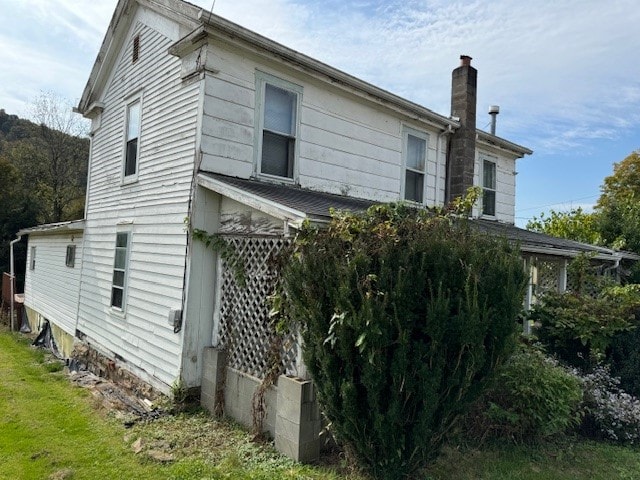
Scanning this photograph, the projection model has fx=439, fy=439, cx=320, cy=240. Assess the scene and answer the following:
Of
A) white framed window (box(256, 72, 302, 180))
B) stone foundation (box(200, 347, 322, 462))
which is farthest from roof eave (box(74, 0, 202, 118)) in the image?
stone foundation (box(200, 347, 322, 462))

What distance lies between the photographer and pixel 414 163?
32.8 feet

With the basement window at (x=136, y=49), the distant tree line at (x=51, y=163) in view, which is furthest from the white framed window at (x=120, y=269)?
the distant tree line at (x=51, y=163)

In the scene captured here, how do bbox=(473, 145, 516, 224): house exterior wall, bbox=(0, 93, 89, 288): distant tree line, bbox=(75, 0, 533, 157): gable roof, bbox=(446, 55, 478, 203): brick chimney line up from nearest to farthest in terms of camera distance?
1. bbox=(75, 0, 533, 157): gable roof
2. bbox=(446, 55, 478, 203): brick chimney
3. bbox=(473, 145, 516, 224): house exterior wall
4. bbox=(0, 93, 89, 288): distant tree line

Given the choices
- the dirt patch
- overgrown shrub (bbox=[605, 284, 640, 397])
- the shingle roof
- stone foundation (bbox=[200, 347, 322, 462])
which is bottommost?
the dirt patch

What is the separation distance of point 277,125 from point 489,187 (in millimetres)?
7112

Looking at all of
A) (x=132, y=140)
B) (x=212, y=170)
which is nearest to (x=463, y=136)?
(x=212, y=170)

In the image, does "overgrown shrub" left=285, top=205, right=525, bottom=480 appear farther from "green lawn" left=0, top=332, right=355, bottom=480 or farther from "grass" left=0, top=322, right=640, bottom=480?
"green lawn" left=0, top=332, right=355, bottom=480

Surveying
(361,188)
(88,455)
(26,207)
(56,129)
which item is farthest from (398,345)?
(56,129)

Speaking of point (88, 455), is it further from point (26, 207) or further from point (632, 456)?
point (26, 207)

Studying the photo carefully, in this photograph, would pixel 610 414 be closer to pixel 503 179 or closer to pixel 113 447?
pixel 113 447

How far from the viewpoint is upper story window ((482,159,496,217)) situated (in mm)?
11961

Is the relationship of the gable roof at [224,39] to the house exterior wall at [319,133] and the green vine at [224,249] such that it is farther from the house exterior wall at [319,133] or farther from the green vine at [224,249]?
the green vine at [224,249]

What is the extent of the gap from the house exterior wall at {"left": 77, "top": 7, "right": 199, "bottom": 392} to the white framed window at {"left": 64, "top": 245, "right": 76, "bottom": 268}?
1306 mm

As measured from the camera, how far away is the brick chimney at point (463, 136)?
10.4 m
